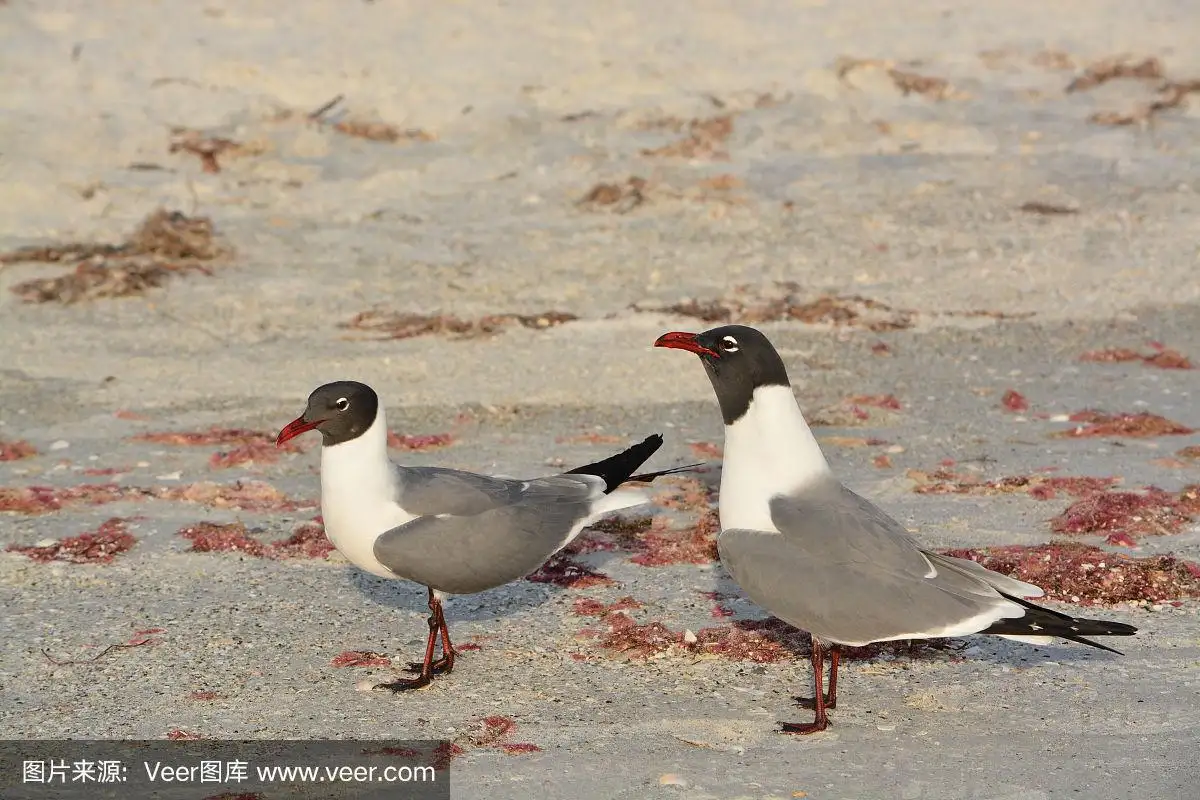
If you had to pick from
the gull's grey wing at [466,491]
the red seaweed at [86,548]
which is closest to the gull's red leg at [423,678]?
the gull's grey wing at [466,491]

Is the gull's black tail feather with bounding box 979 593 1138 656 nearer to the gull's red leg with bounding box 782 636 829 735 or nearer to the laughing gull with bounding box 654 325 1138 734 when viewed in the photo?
the laughing gull with bounding box 654 325 1138 734

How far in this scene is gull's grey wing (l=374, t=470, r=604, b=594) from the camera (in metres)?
7.39

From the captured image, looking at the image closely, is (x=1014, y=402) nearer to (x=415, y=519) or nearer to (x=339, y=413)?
(x=415, y=519)

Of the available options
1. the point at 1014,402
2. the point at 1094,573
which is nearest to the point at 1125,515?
the point at 1094,573

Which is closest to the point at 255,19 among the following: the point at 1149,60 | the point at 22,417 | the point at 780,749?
the point at 22,417

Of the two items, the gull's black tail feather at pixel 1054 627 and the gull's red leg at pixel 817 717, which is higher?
the gull's black tail feather at pixel 1054 627

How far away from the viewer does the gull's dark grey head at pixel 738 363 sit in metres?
7.27

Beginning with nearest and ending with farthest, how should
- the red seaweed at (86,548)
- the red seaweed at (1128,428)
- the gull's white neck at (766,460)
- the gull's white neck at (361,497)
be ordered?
1. the gull's white neck at (766,460)
2. the gull's white neck at (361,497)
3. the red seaweed at (86,548)
4. the red seaweed at (1128,428)

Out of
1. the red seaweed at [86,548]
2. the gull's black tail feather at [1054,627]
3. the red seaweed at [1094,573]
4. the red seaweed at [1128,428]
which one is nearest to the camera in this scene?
the gull's black tail feather at [1054,627]

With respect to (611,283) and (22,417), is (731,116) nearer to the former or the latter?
(611,283)

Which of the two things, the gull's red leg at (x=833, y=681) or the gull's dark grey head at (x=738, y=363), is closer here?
the gull's red leg at (x=833, y=681)

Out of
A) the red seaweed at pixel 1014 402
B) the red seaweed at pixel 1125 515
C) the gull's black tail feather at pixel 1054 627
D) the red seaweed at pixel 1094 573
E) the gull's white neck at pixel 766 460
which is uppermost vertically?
the gull's white neck at pixel 766 460

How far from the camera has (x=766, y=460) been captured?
7.25 m

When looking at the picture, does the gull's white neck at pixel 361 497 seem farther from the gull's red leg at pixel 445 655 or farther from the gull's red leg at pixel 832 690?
the gull's red leg at pixel 832 690
